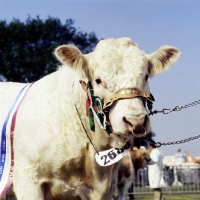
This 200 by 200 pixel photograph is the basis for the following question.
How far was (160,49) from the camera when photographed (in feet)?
20.6

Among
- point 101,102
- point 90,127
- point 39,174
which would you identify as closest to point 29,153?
point 39,174

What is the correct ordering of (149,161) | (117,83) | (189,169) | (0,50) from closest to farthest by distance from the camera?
1. (117,83)
2. (149,161)
3. (189,169)
4. (0,50)

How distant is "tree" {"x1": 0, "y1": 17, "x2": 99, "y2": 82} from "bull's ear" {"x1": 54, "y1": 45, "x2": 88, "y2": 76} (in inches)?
1360

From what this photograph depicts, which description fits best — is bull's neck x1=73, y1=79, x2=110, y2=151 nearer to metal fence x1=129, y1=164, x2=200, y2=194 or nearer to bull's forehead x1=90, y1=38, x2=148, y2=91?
bull's forehead x1=90, y1=38, x2=148, y2=91

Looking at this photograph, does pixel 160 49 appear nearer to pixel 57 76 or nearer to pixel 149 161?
pixel 57 76

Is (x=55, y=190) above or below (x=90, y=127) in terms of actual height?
below

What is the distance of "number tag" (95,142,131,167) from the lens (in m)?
6.14

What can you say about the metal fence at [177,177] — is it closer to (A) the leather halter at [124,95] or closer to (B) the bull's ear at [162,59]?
(B) the bull's ear at [162,59]

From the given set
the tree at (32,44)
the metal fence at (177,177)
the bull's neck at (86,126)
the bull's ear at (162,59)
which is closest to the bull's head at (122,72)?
the bull's ear at (162,59)

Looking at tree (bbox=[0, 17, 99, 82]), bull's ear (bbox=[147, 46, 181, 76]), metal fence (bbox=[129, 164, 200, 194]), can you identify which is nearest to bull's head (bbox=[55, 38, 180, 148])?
bull's ear (bbox=[147, 46, 181, 76])

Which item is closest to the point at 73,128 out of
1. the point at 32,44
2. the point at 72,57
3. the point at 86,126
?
the point at 86,126

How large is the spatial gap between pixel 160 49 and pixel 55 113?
4.63 feet

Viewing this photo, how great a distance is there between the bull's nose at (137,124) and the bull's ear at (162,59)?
107 cm

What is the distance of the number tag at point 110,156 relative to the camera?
20.1 ft
